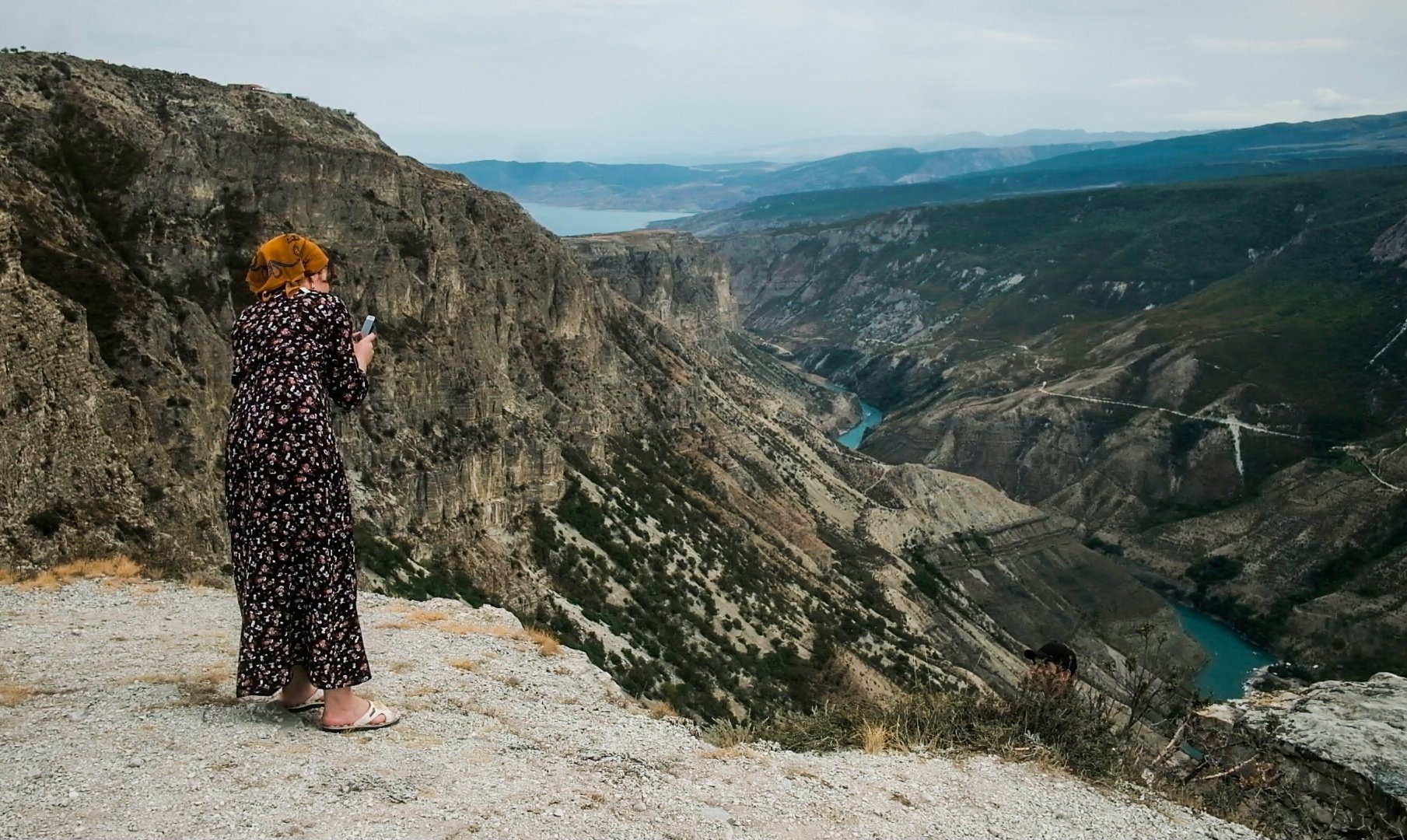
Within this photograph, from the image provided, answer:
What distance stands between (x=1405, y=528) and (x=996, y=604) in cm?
3540

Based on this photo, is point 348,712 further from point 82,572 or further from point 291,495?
point 82,572

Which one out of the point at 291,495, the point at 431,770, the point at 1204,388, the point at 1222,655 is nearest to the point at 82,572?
the point at 291,495

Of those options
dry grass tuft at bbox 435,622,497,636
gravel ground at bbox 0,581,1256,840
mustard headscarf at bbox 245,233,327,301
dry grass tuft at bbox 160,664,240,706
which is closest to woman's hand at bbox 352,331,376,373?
mustard headscarf at bbox 245,233,327,301

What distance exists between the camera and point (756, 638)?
34.3 meters

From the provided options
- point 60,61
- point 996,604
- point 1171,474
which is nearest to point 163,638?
point 60,61

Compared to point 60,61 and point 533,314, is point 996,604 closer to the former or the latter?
point 533,314

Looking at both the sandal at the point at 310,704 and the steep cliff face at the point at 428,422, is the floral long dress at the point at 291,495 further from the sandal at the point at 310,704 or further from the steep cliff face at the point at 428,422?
the steep cliff face at the point at 428,422

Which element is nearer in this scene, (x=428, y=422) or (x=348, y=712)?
(x=348, y=712)

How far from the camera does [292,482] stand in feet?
18.9

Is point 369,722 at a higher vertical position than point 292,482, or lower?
lower

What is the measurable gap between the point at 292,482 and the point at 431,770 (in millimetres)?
2225

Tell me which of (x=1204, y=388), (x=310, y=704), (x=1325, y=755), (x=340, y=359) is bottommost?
(x=1204, y=388)

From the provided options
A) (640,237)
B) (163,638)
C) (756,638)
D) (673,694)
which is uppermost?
(640,237)

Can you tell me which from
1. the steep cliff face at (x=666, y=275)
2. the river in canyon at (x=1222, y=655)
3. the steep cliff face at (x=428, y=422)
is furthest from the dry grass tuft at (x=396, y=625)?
the steep cliff face at (x=666, y=275)
